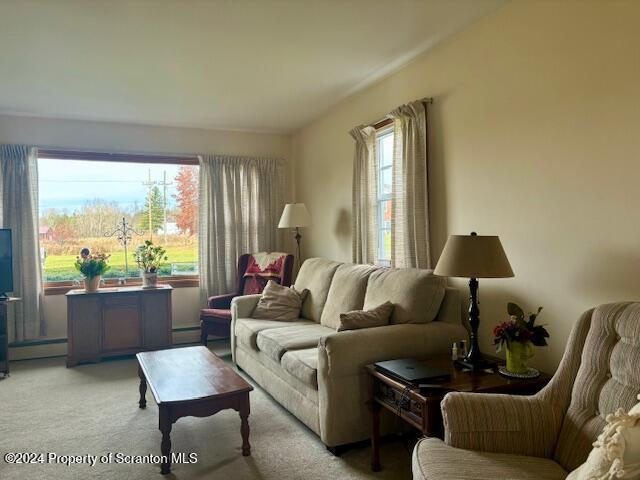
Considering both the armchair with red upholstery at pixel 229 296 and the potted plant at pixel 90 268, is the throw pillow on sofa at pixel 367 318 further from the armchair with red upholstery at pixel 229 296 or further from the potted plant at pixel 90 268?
the potted plant at pixel 90 268

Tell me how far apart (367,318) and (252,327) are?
4.18ft

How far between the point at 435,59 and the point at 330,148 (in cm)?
179

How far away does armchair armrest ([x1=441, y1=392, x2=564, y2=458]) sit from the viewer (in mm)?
1711

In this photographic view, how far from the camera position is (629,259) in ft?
6.88

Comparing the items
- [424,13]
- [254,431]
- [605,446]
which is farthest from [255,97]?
[605,446]

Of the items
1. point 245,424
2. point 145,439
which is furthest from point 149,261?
point 245,424

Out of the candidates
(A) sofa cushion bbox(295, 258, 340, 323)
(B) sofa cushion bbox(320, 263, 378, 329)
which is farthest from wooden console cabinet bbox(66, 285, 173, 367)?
(B) sofa cushion bbox(320, 263, 378, 329)

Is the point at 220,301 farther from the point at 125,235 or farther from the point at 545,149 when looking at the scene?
the point at 545,149

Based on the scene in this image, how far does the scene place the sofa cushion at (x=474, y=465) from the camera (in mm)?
1517

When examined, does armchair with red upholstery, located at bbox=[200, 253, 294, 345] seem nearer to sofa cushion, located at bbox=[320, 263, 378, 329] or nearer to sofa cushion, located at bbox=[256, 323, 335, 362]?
sofa cushion, located at bbox=[320, 263, 378, 329]

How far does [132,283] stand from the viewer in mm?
5398

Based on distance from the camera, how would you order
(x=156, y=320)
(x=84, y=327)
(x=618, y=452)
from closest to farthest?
(x=618, y=452) → (x=84, y=327) → (x=156, y=320)

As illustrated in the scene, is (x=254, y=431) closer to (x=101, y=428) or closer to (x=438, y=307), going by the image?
(x=101, y=428)

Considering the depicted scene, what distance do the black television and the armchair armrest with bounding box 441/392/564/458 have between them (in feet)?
14.0
